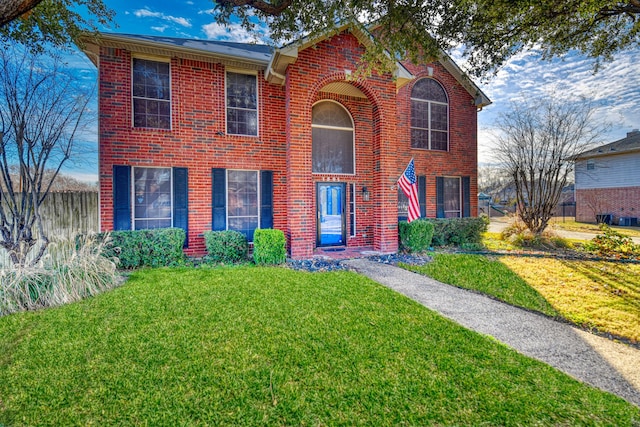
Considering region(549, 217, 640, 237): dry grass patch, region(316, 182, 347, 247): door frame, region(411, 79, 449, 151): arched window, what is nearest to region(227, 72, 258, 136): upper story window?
region(316, 182, 347, 247): door frame

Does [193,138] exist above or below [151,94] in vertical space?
below

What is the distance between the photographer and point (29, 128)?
5426 mm

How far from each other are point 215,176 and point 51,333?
534 centimetres

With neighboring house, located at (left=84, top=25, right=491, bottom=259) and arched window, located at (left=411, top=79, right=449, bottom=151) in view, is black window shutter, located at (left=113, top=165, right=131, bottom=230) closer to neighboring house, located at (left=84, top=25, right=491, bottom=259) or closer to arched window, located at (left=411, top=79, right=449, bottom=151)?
neighboring house, located at (left=84, top=25, right=491, bottom=259)

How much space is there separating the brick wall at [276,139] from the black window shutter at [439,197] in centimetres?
324

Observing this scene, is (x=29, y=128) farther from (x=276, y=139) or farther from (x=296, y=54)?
(x=296, y=54)

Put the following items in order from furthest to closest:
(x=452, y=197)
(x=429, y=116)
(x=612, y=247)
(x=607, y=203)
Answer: (x=607, y=203) < (x=452, y=197) < (x=429, y=116) < (x=612, y=247)

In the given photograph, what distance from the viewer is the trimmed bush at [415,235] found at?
8.55m

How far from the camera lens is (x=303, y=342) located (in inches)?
127

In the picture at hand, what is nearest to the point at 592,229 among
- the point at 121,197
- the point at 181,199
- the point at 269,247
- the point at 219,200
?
the point at 269,247

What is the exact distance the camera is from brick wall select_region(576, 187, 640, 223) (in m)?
18.3

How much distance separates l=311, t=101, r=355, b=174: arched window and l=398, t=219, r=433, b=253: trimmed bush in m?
2.56

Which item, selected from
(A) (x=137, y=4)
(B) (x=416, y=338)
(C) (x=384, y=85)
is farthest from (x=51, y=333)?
(A) (x=137, y=4)

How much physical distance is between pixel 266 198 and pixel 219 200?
4.46ft
